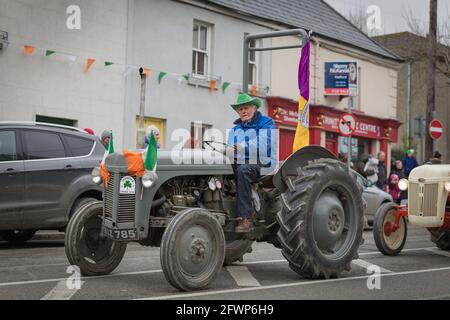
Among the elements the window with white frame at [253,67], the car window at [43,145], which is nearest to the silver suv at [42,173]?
the car window at [43,145]

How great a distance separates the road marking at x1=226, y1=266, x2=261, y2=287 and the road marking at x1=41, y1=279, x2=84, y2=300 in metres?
1.74

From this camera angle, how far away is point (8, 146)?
36.8 ft

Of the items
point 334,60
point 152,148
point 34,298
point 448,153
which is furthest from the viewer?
point 448,153

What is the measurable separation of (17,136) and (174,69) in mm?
9411

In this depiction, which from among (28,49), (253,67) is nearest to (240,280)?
(28,49)

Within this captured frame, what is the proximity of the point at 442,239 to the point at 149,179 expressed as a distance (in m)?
6.55

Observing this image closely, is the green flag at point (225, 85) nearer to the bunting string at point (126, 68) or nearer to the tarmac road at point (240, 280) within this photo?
the bunting string at point (126, 68)

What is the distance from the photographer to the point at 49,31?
1728 cm

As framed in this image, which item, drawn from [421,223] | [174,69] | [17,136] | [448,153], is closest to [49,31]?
[174,69]

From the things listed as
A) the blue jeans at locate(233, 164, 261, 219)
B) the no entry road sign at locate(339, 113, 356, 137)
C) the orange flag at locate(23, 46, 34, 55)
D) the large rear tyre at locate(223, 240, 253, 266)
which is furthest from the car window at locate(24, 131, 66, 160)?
the no entry road sign at locate(339, 113, 356, 137)

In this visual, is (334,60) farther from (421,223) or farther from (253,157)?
(253,157)

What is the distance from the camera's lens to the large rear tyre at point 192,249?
6.83 m

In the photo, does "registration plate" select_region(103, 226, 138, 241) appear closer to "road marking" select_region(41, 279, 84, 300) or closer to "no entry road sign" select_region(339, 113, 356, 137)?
"road marking" select_region(41, 279, 84, 300)

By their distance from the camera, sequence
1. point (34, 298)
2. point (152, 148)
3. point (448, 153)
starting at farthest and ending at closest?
1. point (448, 153)
2. point (152, 148)
3. point (34, 298)
